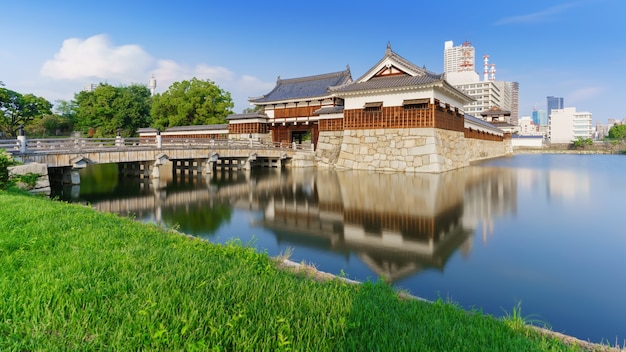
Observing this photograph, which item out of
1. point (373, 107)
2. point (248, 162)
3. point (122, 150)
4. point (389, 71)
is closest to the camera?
point (122, 150)

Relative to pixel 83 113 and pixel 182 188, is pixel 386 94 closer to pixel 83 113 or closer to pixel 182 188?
pixel 182 188

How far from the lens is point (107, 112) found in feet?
141

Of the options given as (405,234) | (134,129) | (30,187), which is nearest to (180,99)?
(134,129)

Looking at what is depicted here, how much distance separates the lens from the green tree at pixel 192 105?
4056cm

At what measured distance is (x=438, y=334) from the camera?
117 inches

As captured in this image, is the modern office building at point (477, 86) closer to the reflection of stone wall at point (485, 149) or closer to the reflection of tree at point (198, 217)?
the reflection of stone wall at point (485, 149)

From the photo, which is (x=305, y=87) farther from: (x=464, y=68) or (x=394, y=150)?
(x=464, y=68)

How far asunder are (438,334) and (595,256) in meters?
5.82

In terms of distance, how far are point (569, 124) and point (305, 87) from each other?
318 ft

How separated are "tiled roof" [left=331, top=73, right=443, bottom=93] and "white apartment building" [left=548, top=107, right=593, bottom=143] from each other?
9397 centimetres

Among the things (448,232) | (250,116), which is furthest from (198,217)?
(250,116)

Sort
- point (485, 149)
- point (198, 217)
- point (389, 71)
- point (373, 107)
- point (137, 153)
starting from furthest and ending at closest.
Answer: point (485, 149) < point (389, 71) < point (373, 107) < point (137, 153) < point (198, 217)

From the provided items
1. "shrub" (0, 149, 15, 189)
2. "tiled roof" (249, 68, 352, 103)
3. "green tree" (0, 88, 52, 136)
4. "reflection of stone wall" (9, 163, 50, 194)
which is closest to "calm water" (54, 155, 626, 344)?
"reflection of stone wall" (9, 163, 50, 194)

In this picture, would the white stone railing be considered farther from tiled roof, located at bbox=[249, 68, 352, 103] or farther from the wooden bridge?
tiled roof, located at bbox=[249, 68, 352, 103]
